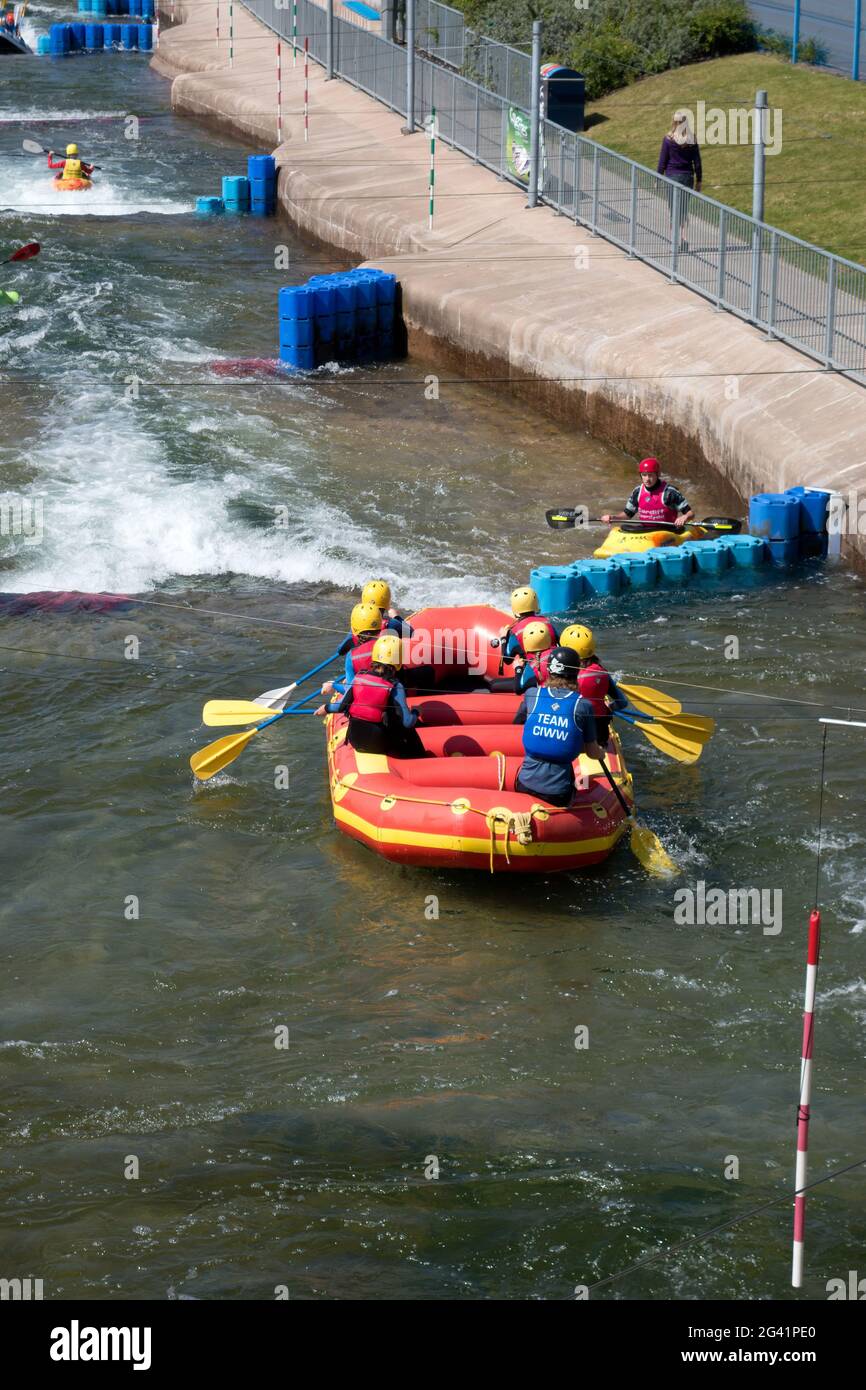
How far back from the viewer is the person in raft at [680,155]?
813 inches

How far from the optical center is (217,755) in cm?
1238

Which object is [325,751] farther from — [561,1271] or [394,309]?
[394,309]

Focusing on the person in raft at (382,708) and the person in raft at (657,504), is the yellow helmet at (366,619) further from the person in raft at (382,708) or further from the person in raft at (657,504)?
the person in raft at (657,504)

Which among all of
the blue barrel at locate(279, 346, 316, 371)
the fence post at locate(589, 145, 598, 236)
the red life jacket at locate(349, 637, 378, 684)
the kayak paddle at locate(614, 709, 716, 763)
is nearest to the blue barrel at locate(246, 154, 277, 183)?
the blue barrel at locate(279, 346, 316, 371)

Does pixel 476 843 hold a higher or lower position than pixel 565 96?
lower

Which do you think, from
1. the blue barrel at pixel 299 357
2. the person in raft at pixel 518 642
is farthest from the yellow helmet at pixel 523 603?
the blue barrel at pixel 299 357

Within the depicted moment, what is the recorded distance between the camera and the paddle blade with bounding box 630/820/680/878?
11297 mm

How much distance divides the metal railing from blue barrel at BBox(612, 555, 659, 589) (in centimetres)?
307

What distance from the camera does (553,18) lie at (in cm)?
3247

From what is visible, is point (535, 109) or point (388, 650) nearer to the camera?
point (388, 650)

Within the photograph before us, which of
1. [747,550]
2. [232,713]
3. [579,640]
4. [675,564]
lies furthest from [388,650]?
[747,550]

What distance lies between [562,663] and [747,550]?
528 cm

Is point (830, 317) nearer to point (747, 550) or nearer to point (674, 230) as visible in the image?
point (747, 550)
